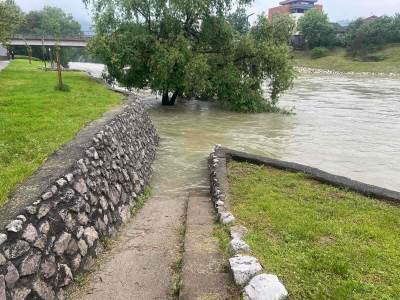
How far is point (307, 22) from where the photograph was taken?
9838cm

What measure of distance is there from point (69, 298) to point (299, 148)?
1345cm

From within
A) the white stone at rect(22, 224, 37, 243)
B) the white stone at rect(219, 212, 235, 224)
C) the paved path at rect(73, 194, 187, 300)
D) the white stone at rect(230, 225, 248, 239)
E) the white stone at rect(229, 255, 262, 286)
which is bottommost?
the paved path at rect(73, 194, 187, 300)

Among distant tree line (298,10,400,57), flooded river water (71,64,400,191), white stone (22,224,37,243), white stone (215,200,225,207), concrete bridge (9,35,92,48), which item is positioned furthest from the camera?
distant tree line (298,10,400,57)

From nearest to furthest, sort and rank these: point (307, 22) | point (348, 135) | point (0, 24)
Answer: point (348, 135) < point (0, 24) < point (307, 22)

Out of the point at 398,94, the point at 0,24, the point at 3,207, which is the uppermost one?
the point at 0,24

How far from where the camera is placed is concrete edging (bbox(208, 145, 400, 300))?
4.71m

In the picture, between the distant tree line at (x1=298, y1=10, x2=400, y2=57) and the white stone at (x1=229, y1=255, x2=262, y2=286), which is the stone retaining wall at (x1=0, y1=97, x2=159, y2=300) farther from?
the distant tree line at (x1=298, y1=10, x2=400, y2=57)

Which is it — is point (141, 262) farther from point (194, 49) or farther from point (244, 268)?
point (194, 49)

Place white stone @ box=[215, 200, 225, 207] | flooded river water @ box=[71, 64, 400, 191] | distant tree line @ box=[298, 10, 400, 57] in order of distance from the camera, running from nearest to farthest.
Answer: white stone @ box=[215, 200, 225, 207]
flooded river water @ box=[71, 64, 400, 191]
distant tree line @ box=[298, 10, 400, 57]

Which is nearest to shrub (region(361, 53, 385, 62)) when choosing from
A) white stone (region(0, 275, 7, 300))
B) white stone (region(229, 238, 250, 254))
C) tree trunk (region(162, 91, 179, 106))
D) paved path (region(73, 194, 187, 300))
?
tree trunk (region(162, 91, 179, 106))

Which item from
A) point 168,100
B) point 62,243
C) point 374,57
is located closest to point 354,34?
point 374,57

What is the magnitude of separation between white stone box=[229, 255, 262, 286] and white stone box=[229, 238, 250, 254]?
15.2 inches

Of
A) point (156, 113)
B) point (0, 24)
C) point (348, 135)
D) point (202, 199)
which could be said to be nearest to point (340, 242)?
point (202, 199)

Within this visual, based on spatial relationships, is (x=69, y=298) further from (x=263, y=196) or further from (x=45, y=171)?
(x=263, y=196)
